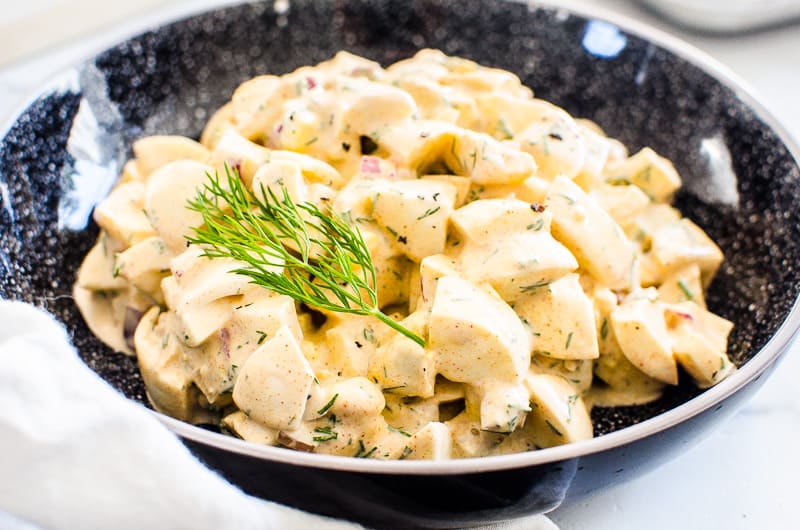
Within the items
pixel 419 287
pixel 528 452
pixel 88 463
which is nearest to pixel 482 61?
pixel 419 287

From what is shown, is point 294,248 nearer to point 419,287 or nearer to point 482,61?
point 419,287

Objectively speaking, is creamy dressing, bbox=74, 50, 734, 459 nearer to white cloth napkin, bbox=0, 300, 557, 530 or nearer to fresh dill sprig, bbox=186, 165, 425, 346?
fresh dill sprig, bbox=186, 165, 425, 346

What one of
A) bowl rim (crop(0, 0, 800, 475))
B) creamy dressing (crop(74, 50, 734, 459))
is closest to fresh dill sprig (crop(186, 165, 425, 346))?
creamy dressing (crop(74, 50, 734, 459))

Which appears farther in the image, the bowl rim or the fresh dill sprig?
the fresh dill sprig

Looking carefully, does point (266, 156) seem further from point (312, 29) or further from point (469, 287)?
point (312, 29)

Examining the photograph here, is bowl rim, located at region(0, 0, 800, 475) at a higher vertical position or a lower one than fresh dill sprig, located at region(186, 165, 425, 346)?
lower

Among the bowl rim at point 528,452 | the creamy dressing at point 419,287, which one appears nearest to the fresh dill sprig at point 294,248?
the creamy dressing at point 419,287

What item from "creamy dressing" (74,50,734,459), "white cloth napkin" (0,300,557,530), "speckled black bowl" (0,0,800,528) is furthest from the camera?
"creamy dressing" (74,50,734,459)

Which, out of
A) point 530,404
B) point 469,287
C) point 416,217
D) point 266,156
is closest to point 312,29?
point 266,156
